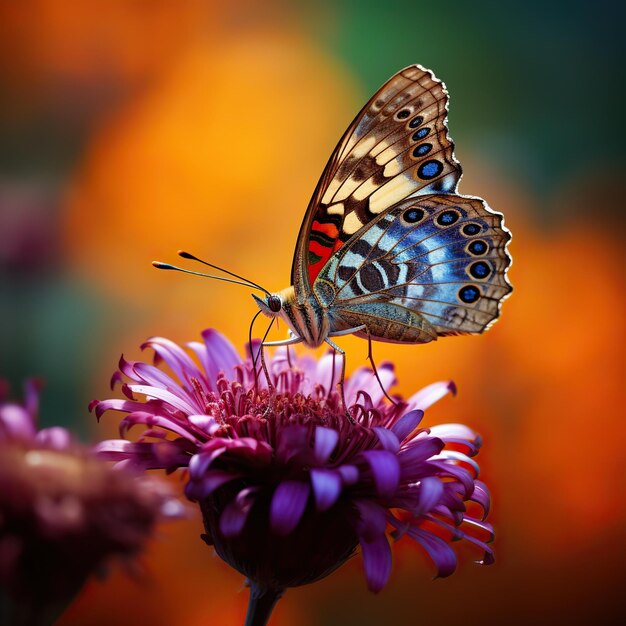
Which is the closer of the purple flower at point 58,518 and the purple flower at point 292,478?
the purple flower at point 58,518

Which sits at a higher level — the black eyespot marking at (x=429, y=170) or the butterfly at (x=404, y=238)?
the black eyespot marking at (x=429, y=170)

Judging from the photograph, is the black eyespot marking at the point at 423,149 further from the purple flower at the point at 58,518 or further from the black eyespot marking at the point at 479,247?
the purple flower at the point at 58,518

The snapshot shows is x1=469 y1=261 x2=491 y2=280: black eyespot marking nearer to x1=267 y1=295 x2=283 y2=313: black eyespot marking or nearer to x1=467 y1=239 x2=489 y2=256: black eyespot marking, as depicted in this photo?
x1=467 y1=239 x2=489 y2=256: black eyespot marking

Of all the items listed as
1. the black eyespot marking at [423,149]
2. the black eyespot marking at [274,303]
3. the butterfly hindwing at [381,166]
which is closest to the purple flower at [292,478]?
the black eyespot marking at [274,303]

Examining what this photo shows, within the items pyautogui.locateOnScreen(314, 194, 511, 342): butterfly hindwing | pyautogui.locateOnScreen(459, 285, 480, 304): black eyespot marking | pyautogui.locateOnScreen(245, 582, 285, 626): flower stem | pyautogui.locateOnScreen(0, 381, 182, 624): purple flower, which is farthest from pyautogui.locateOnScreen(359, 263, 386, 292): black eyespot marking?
pyautogui.locateOnScreen(0, 381, 182, 624): purple flower

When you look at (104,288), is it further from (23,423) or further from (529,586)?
(23,423)

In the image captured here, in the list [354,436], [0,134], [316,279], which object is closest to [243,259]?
[0,134]

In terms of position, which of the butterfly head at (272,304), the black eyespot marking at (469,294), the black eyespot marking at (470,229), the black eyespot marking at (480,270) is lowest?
the butterfly head at (272,304)

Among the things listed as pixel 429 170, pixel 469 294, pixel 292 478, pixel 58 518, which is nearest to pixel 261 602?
pixel 292 478

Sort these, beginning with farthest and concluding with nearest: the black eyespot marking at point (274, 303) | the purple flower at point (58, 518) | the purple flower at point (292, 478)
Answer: the black eyespot marking at point (274, 303) < the purple flower at point (292, 478) < the purple flower at point (58, 518)

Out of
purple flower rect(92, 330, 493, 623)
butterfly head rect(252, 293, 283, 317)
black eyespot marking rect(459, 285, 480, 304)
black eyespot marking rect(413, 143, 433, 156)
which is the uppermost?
black eyespot marking rect(413, 143, 433, 156)
